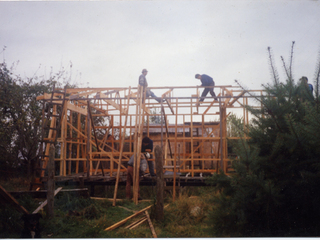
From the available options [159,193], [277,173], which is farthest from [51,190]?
[277,173]

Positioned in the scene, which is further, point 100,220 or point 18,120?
point 18,120

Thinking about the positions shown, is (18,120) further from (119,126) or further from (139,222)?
(139,222)

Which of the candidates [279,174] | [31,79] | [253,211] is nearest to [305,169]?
[279,174]

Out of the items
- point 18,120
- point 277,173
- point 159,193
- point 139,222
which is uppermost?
point 18,120

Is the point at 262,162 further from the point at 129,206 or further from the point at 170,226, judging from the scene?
the point at 129,206

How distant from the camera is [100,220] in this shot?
5992 millimetres

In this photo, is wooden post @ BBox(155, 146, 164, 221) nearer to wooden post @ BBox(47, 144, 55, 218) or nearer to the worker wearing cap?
wooden post @ BBox(47, 144, 55, 218)

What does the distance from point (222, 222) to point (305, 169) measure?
4.09 feet

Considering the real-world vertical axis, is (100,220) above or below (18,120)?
below

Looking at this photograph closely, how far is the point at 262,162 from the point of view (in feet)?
10.6

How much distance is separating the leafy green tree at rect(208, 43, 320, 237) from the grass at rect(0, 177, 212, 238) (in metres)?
0.90

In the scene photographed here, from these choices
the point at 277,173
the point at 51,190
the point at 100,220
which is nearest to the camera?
the point at 277,173

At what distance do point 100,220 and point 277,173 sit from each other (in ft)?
14.0

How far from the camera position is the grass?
17.5ft
